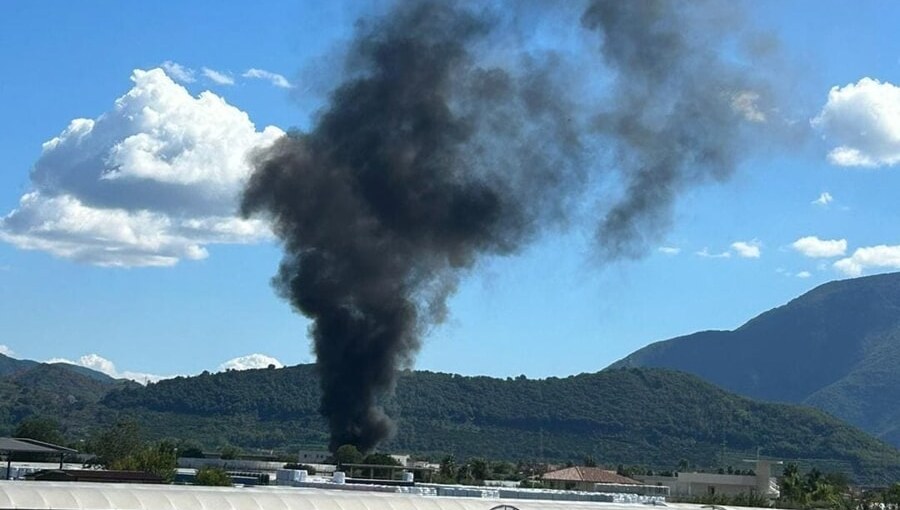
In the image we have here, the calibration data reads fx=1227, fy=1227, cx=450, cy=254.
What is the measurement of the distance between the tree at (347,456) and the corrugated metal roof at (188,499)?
7483 centimetres

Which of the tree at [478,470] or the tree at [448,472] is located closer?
the tree at [448,472]

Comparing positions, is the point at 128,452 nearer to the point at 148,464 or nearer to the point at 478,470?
the point at 148,464

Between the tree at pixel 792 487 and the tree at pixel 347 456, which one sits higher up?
the tree at pixel 347 456

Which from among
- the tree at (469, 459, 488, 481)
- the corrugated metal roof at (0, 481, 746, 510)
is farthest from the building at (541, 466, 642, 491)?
the corrugated metal roof at (0, 481, 746, 510)

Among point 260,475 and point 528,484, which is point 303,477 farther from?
point 528,484

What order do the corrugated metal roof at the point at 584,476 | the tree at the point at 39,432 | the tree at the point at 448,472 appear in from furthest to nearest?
the tree at the point at 39,432 < the corrugated metal roof at the point at 584,476 < the tree at the point at 448,472

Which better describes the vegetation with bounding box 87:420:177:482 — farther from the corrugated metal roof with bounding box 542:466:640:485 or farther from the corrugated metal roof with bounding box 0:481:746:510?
the corrugated metal roof with bounding box 0:481:746:510

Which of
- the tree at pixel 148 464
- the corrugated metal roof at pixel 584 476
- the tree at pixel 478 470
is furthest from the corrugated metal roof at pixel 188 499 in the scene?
the corrugated metal roof at pixel 584 476

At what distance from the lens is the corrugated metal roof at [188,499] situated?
3438 centimetres

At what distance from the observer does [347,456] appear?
118500 millimetres

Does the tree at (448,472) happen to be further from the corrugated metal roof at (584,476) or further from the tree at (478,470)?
the corrugated metal roof at (584,476)

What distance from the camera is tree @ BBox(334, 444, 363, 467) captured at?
11762 centimetres

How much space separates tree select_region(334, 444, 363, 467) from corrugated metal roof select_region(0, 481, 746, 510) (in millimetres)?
74832

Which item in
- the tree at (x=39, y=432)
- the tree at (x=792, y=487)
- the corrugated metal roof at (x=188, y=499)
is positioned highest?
the tree at (x=39, y=432)
